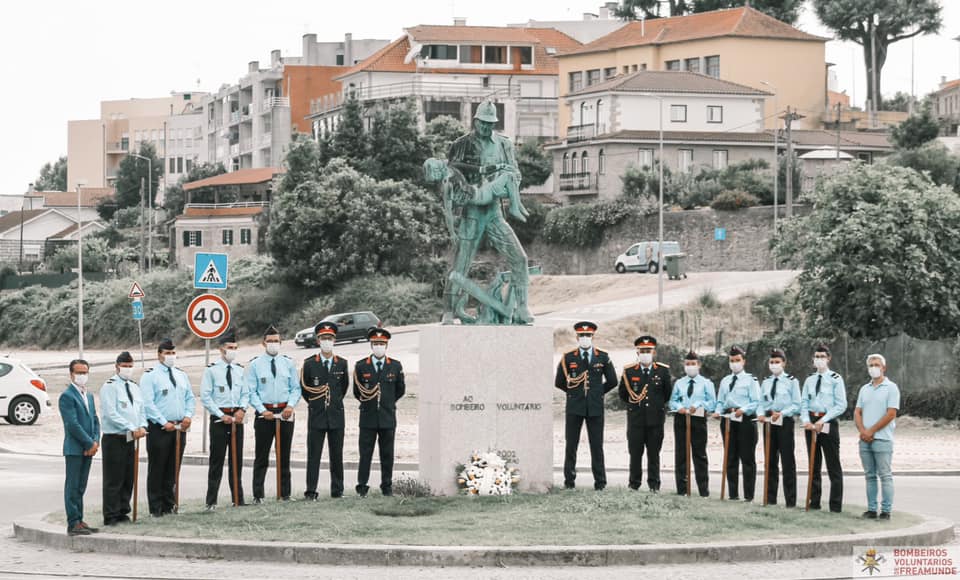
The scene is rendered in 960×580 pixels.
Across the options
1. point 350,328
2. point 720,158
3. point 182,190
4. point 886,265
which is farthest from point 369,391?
point 182,190

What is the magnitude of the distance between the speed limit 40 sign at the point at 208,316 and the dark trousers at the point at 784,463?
907 centimetres

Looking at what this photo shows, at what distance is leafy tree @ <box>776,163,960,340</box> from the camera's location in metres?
36.6

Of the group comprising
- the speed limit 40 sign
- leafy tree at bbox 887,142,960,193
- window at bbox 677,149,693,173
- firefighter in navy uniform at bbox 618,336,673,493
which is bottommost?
firefighter in navy uniform at bbox 618,336,673,493

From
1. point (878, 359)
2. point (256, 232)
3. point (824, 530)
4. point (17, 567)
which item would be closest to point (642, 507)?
point (824, 530)

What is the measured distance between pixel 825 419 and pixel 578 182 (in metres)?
71.4

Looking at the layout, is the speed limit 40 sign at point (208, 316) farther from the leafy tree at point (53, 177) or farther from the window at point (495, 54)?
the leafy tree at point (53, 177)

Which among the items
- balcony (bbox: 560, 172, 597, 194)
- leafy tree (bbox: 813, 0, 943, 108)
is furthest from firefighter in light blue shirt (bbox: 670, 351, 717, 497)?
leafy tree (bbox: 813, 0, 943, 108)

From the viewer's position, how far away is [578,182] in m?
87.7

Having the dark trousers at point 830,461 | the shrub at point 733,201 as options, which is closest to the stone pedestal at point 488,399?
the dark trousers at point 830,461

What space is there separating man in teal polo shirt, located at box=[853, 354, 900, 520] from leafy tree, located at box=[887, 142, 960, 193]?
59.7m

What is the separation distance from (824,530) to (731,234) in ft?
199

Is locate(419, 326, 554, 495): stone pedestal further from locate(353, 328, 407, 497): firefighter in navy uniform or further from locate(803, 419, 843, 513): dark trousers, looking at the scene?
locate(803, 419, 843, 513): dark trousers

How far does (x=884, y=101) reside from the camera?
4537 inches

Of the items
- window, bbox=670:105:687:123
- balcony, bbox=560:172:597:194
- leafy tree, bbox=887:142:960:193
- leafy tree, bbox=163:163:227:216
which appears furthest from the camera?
leafy tree, bbox=163:163:227:216
